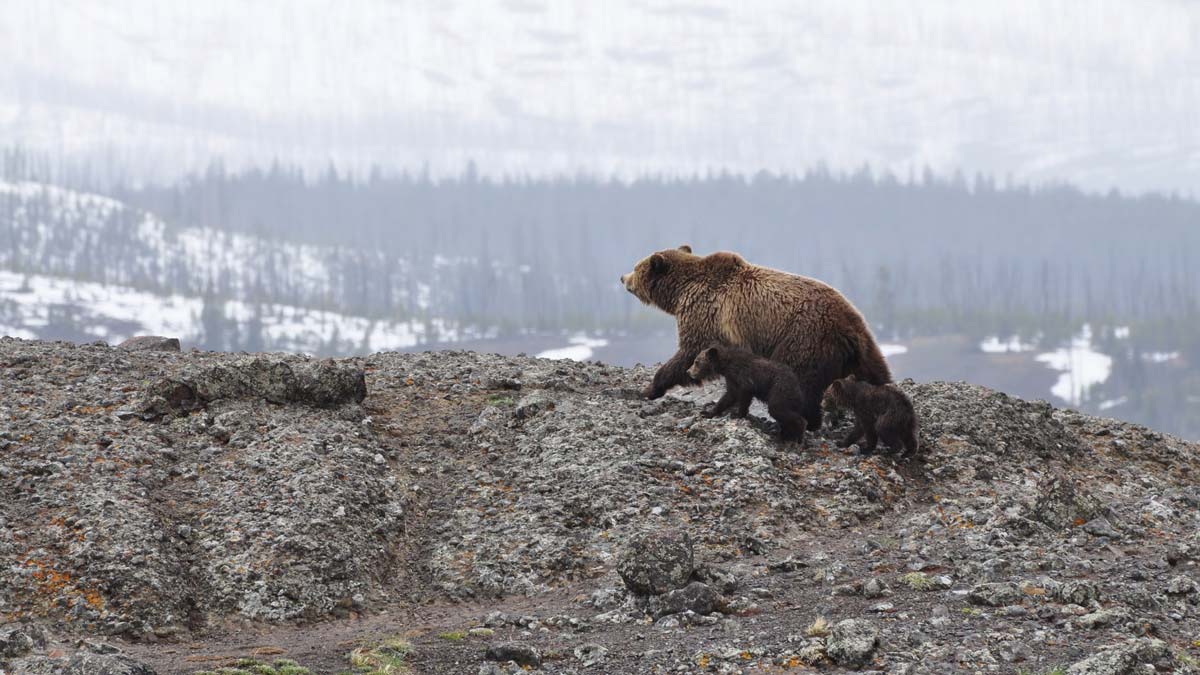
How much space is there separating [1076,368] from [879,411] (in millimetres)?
183672

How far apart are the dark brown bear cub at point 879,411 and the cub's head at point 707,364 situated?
1.42 metres

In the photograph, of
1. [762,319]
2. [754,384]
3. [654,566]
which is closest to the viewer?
[654,566]

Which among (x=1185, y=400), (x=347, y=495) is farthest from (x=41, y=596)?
(x=1185, y=400)

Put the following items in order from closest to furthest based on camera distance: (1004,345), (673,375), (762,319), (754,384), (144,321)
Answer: (754,384), (762,319), (673,375), (144,321), (1004,345)

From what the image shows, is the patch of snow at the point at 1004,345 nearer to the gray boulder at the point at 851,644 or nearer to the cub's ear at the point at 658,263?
the cub's ear at the point at 658,263

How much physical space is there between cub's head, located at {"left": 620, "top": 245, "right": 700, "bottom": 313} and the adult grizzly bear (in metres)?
0.01

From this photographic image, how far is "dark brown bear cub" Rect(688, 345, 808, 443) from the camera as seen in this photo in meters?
13.1

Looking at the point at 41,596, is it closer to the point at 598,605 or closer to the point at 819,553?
the point at 598,605

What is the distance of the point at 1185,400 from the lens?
555ft

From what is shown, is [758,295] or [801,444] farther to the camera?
[758,295]

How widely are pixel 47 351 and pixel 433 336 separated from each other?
185 m

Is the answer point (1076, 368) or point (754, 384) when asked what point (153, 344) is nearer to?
point (754, 384)

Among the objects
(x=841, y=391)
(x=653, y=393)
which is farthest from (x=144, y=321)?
(x=841, y=391)

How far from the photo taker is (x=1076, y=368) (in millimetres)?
181000
